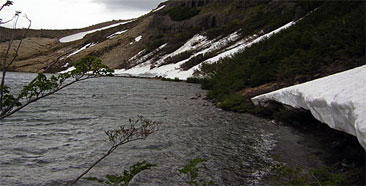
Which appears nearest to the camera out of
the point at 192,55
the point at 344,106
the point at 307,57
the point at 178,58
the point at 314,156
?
the point at 344,106

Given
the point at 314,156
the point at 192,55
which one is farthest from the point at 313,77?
the point at 192,55

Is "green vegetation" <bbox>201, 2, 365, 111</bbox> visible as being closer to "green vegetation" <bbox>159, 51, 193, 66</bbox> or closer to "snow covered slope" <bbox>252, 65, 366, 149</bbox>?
"snow covered slope" <bbox>252, 65, 366, 149</bbox>

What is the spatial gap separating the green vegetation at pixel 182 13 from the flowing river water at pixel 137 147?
46.4 metres

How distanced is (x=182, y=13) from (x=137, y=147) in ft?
Answer: 177

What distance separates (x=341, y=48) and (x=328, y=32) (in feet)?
5.29

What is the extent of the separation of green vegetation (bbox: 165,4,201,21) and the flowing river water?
46.4 meters

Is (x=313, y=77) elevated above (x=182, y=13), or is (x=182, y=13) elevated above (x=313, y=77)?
(x=182, y=13)

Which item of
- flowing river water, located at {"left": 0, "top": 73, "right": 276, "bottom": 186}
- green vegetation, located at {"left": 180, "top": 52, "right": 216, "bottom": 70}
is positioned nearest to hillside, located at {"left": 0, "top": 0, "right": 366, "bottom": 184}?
green vegetation, located at {"left": 180, "top": 52, "right": 216, "bottom": 70}

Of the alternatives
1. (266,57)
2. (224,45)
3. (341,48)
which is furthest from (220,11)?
(341,48)

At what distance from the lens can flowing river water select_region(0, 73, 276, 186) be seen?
5.58 m

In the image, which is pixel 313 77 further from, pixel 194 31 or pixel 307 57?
pixel 194 31

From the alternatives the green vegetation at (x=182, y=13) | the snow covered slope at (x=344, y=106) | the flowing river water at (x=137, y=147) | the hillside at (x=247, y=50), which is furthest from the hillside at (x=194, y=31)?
the snow covered slope at (x=344, y=106)

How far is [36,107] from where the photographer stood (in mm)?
13367

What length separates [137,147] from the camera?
742 cm
